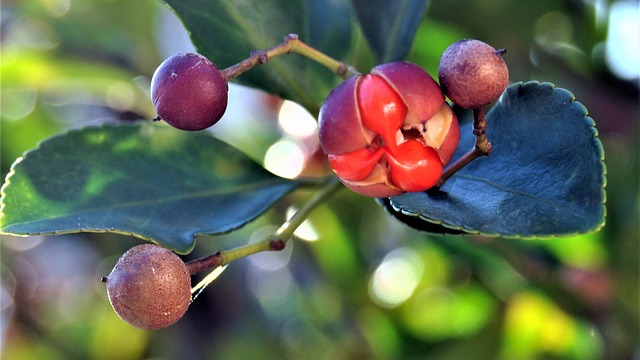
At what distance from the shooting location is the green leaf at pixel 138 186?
78 cm

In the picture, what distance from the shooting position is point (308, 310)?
5.66 feet

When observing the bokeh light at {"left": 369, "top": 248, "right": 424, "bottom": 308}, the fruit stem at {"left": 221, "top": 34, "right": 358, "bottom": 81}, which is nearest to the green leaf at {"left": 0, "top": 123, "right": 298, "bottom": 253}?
the fruit stem at {"left": 221, "top": 34, "right": 358, "bottom": 81}

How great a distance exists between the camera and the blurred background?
1435mm

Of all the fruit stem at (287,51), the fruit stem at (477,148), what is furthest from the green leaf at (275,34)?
the fruit stem at (477,148)

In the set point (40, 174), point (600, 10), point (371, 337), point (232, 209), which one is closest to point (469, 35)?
point (600, 10)

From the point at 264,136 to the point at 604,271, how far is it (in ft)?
2.63

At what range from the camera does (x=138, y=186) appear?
877mm

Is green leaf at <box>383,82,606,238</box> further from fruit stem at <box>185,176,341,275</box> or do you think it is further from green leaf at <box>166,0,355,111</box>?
green leaf at <box>166,0,355,111</box>

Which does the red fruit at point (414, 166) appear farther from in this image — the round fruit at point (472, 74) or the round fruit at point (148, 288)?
the round fruit at point (148, 288)

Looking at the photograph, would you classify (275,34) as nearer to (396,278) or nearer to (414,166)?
(414,166)

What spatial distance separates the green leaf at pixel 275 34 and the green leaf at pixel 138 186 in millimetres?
106

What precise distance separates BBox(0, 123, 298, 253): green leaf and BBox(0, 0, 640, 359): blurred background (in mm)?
461

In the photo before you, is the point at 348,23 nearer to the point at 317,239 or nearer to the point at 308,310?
the point at 317,239

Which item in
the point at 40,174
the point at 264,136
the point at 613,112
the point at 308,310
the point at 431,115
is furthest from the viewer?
the point at 264,136
